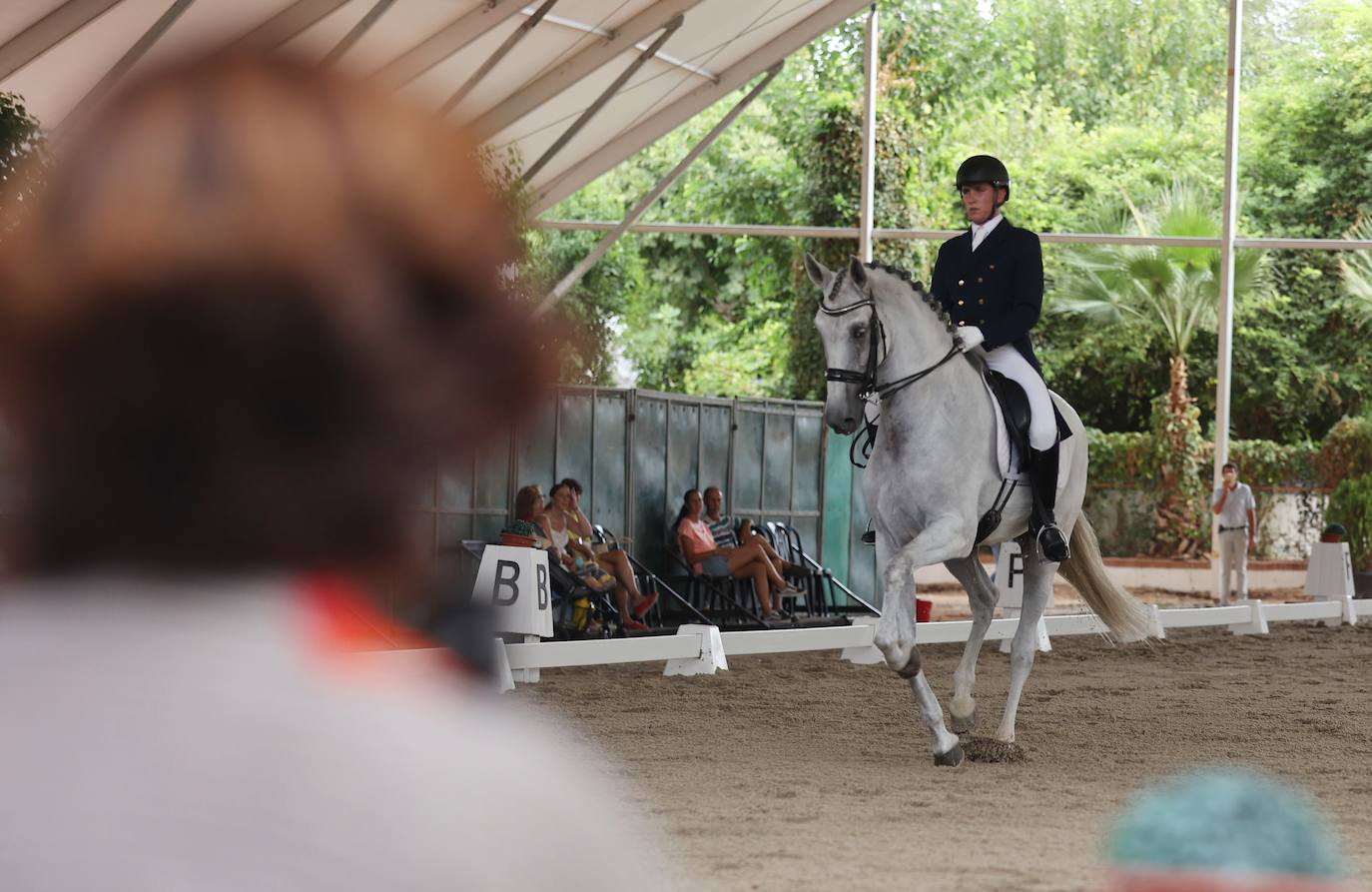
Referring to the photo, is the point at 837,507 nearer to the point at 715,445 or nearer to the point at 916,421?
the point at 715,445

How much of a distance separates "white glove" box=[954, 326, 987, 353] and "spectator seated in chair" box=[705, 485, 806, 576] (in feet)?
19.9

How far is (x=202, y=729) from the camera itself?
746 mm

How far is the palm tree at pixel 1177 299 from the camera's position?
928 inches

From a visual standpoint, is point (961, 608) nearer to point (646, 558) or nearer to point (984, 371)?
point (646, 558)

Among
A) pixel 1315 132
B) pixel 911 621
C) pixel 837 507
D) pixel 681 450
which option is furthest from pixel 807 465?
pixel 1315 132

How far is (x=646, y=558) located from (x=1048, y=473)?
20.8 feet

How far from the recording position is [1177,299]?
24.6 m

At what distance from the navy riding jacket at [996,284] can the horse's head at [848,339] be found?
0.49 metres

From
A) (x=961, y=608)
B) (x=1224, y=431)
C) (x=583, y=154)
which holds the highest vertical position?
(x=583, y=154)

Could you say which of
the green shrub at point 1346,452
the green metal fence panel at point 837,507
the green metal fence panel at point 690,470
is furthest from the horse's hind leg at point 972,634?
the green shrub at point 1346,452

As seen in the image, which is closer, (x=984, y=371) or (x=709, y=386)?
(x=984, y=371)

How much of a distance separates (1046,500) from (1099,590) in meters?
1.14

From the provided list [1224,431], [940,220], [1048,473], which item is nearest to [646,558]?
[1048,473]

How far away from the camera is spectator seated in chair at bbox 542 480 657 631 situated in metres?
10.7
